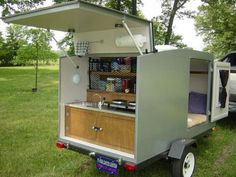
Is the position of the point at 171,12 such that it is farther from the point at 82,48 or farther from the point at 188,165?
the point at 188,165

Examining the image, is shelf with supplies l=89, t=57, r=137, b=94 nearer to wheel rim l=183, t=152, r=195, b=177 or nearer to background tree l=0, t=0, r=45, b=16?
wheel rim l=183, t=152, r=195, b=177

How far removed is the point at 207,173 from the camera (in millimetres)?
4270

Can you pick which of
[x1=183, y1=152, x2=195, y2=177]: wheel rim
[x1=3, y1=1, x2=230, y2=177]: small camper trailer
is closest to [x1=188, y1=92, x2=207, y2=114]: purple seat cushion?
[x1=3, y1=1, x2=230, y2=177]: small camper trailer

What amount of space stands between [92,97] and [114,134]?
127 centimetres

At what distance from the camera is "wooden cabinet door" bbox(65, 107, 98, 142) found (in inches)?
157

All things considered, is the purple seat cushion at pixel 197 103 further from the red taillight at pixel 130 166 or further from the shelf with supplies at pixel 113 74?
the red taillight at pixel 130 166

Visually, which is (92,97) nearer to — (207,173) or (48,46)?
(207,173)

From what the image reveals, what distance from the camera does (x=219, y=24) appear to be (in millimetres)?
19359

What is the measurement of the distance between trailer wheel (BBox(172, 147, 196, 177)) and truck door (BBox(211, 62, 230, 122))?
1.18 m

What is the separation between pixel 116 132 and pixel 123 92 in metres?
1.07

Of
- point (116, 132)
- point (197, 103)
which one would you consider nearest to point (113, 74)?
point (116, 132)

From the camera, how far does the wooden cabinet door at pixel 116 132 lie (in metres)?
3.54

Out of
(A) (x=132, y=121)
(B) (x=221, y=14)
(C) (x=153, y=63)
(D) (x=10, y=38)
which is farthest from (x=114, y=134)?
(D) (x=10, y=38)

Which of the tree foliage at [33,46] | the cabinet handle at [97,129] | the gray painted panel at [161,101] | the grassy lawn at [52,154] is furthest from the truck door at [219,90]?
the tree foliage at [33,46]
